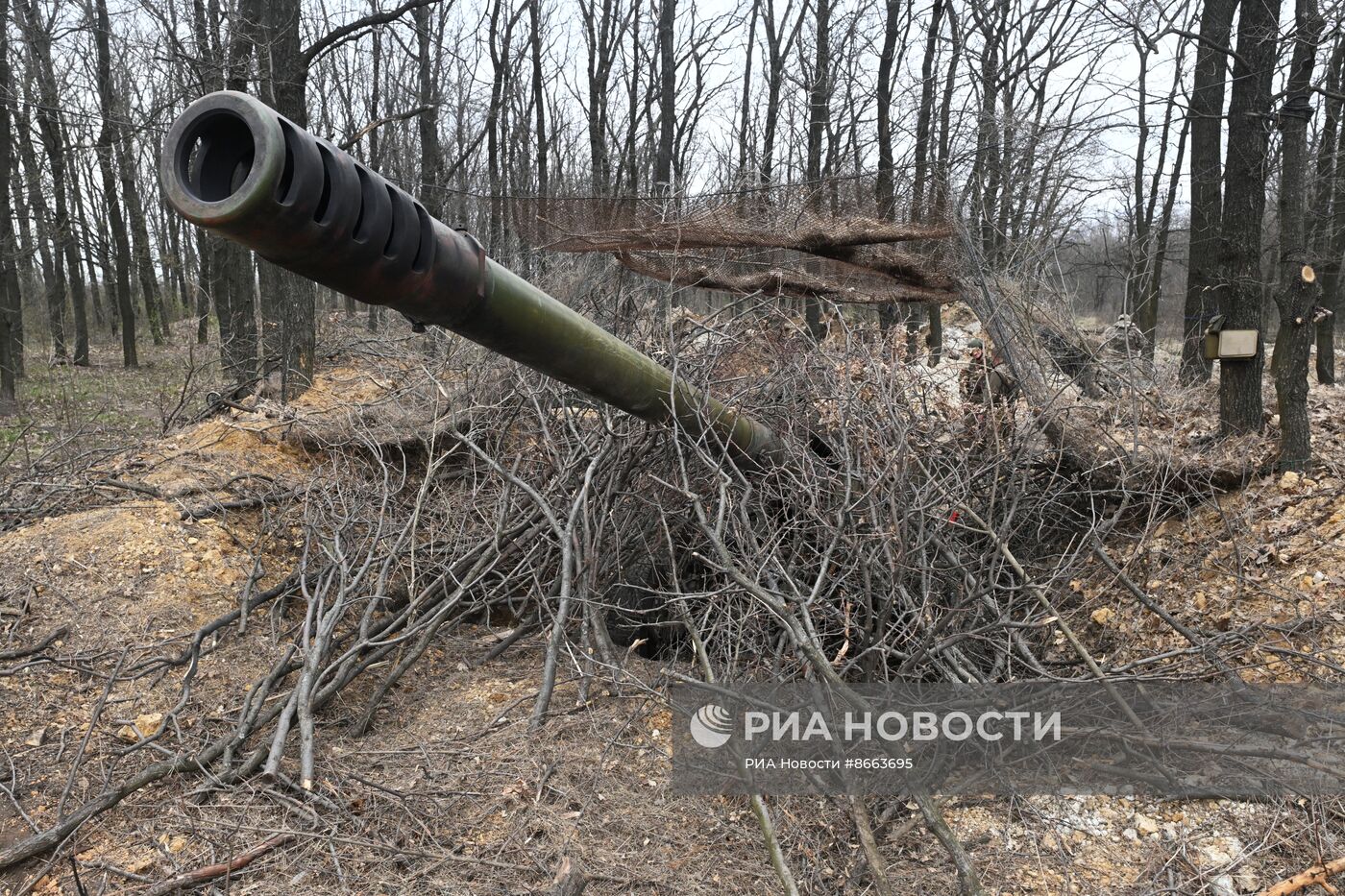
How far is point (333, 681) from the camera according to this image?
3326 mm

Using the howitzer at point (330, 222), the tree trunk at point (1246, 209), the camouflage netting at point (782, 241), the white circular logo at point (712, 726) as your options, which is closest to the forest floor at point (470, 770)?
the white circular logo at point (712, 726)

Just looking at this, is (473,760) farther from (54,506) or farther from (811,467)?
(54,506)

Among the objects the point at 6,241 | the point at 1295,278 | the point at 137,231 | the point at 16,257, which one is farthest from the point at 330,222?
the point at 137,231

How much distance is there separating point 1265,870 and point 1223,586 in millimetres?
2679

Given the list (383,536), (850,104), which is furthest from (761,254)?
(850,104)

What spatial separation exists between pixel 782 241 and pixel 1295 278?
3.57 meters

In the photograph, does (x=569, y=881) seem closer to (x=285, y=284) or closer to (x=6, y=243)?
(x=285, y=284)

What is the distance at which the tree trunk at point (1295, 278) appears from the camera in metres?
5.53

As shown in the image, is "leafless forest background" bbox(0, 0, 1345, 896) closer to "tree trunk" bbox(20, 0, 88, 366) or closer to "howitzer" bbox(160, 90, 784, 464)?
"howitzer" bbox(160, 90, 784, 464)

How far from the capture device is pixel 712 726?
3.07 meters

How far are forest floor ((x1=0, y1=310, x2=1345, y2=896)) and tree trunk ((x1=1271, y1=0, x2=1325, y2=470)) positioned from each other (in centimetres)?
64

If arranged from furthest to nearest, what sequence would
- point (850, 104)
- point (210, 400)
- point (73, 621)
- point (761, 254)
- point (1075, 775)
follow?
point (850, 104) < point (210, 400) < point (761, 254) < point (73, 621) < point (1075, 775)

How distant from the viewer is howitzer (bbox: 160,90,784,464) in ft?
4.16

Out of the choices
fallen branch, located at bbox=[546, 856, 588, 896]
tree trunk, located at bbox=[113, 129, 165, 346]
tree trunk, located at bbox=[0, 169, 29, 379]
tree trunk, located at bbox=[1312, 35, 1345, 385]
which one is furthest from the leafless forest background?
tree trunk, located at bbox=[113, 129, 165, 346]
